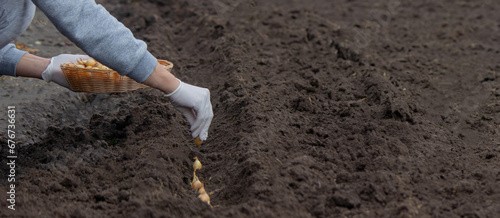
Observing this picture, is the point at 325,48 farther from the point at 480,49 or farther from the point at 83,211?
the point at 83,211

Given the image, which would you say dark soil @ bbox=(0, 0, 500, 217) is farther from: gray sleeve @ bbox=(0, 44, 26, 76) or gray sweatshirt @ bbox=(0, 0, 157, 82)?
gray sweatshirt @ bbox=(0, 0, 157, 82)

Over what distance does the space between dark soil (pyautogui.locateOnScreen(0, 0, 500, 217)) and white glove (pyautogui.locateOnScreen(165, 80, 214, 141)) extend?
0.67 feet

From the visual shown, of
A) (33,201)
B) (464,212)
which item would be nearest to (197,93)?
(33,201)

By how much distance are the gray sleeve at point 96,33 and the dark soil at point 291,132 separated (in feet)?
2.00

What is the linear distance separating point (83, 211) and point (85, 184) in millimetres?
404

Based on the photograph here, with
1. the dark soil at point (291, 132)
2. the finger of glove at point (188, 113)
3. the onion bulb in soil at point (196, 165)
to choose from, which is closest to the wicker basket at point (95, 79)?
the dark soil at point (291, 132)

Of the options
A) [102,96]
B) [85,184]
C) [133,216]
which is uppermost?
[133,216]

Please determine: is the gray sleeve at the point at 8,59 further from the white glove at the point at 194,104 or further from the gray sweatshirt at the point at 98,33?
the white glove at the point at 194,104

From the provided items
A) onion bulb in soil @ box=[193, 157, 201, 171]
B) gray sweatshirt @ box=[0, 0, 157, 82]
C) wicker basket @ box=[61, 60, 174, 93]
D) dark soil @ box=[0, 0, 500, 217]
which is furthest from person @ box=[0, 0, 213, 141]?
wicker basket @ box=[61, 60, 174, 93]

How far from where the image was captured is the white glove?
2.89 meters

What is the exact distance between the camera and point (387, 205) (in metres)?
2.50

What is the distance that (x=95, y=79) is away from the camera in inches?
130

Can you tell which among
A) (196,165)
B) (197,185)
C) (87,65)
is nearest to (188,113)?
(196,165)

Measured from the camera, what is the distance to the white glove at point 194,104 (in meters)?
2.89
